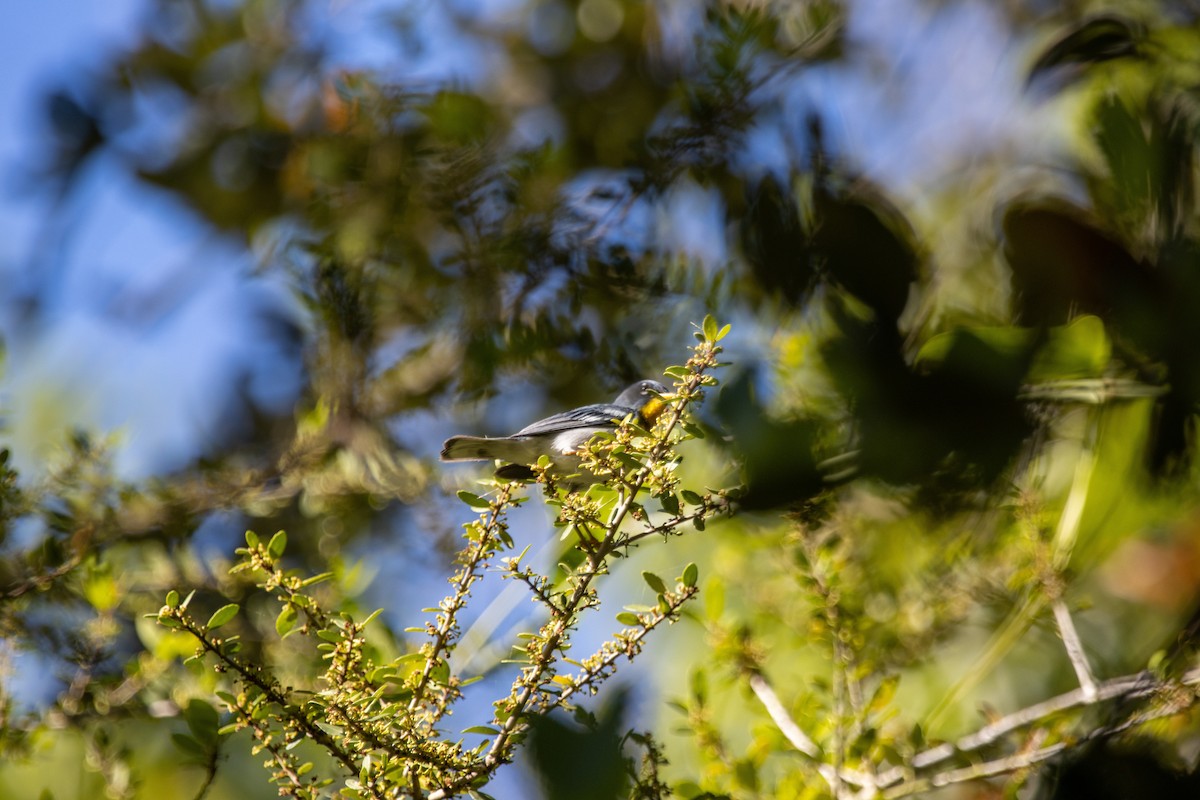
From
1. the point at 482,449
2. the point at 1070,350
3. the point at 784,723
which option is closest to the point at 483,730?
the point at 482,449

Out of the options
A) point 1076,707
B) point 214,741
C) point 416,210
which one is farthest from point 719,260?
point 416,210

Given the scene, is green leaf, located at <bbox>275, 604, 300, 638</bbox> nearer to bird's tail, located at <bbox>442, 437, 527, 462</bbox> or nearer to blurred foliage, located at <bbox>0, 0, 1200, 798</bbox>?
blurred foliage, located at <bbox>0, 0, 1200, 798</bbox>

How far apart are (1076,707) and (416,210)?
1317 millimetres

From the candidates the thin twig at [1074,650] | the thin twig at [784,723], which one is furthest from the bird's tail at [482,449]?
the thin twig at [1074,650]

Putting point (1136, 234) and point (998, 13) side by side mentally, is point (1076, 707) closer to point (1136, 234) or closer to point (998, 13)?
point (1136, 234)

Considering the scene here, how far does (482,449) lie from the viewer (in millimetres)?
838

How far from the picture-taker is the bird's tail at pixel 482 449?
804 millimetres

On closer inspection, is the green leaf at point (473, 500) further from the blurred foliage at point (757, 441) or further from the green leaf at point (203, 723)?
the green leaf at point (203, 723)

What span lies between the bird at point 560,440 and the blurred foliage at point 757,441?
57 mm

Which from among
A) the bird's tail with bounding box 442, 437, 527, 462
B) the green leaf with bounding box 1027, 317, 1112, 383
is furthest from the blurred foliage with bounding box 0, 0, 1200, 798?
the bird's tail with bounding box 442, 437, 527, 462

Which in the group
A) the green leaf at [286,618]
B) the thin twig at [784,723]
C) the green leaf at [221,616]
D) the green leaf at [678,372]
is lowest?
the thin twig at [784,723]

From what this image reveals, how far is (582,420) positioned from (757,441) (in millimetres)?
194

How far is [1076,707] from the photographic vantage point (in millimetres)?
897

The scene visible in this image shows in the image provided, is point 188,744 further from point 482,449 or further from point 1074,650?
point 1074,650
